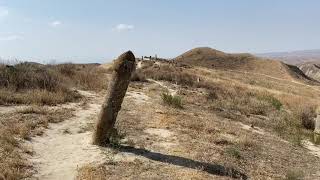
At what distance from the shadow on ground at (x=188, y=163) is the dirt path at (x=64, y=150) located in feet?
3.18

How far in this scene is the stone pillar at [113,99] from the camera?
12000 mm

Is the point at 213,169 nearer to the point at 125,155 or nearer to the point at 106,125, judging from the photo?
the point at 125,155

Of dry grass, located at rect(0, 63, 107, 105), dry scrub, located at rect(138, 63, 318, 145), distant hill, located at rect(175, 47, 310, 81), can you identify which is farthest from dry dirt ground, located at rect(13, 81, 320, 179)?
distant hill, located at rect(175, 47, 310, 81)

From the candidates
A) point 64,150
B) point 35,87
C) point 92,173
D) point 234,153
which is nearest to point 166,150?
point 234,153

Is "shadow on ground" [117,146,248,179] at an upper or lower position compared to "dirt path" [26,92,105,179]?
lower

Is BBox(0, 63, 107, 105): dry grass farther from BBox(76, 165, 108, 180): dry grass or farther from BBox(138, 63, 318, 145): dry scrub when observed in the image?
BBox(76, 165, 108, 180): dry grass

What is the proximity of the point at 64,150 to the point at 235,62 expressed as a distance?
5582cm

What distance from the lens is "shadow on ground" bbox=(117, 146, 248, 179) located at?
1103cm

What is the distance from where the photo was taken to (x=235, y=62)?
65.9 meters

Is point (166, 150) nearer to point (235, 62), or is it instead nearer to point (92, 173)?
point (92, 173)

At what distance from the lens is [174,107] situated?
19.8 meters

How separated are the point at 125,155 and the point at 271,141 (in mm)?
6399

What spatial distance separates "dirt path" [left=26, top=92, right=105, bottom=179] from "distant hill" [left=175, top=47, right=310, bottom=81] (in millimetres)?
46390

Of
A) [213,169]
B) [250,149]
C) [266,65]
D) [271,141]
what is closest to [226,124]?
[271,141]
